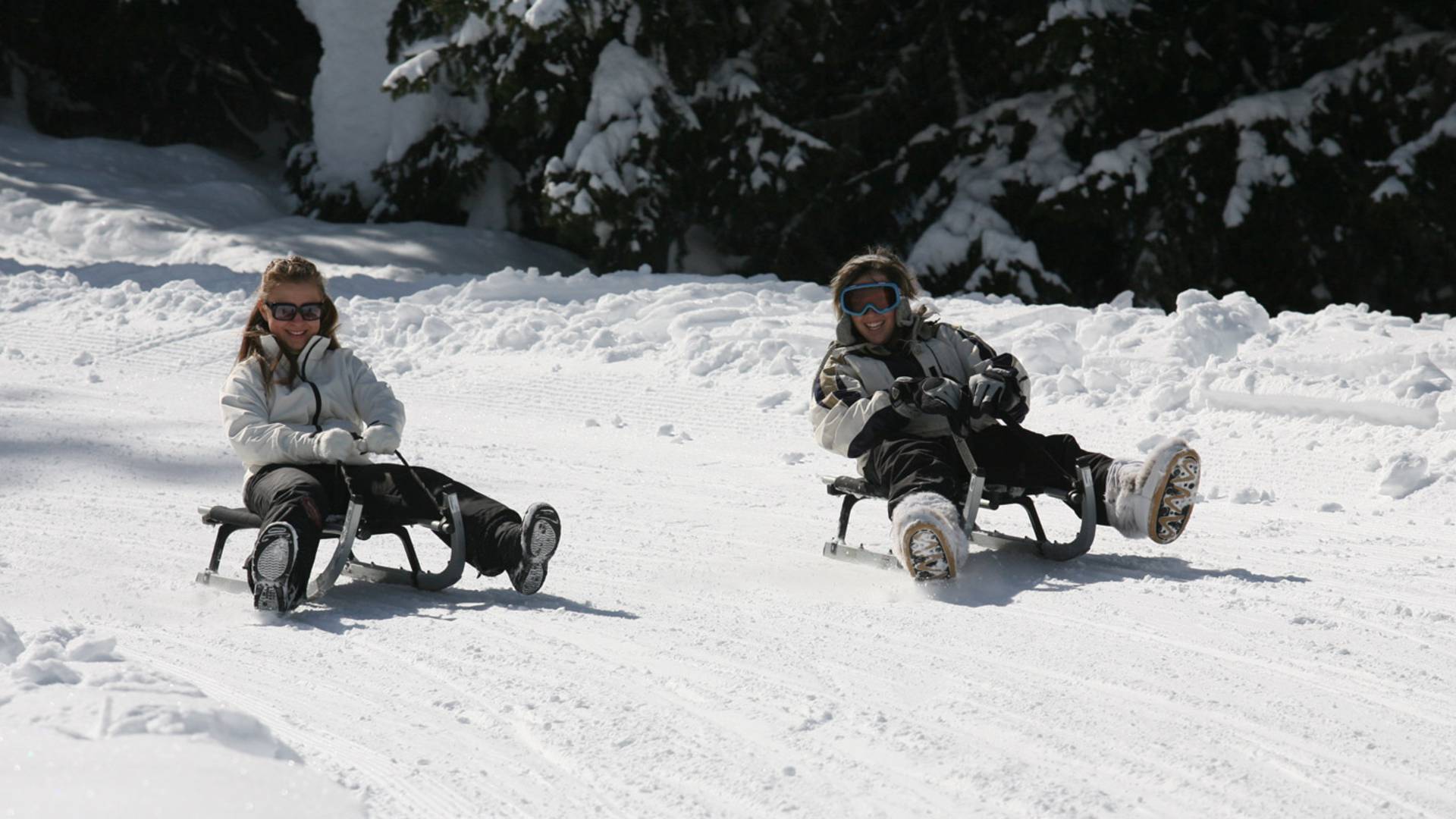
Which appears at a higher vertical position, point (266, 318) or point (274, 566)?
point (266, 318)

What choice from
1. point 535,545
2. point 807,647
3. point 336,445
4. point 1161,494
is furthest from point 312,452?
point 1161,494

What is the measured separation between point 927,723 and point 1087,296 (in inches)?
422

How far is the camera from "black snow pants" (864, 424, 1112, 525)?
4.50 metres

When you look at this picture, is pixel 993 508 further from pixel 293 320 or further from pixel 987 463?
pixel 293 320

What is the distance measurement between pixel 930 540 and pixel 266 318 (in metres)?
2.12

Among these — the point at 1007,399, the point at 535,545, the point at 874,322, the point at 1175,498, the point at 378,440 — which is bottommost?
the point at 535,545

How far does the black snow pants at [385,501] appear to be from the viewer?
422 centimetres

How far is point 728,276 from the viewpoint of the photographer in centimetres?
1209

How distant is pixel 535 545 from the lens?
4.23 meters

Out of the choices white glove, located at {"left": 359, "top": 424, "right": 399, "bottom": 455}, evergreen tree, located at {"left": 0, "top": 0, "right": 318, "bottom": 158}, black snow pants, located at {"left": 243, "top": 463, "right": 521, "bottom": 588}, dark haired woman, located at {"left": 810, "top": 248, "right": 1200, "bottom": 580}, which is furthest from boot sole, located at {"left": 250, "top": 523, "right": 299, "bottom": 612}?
evergreen tree, located at {"left": 0, "top": 0, "right": 318, "bottom": 158}

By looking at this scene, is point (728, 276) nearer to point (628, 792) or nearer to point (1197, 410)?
point (1197, 410)

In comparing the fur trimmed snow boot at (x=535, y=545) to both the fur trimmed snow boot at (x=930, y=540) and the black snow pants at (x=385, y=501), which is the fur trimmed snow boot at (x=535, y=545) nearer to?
the black snow pants at (x=385, y=501)

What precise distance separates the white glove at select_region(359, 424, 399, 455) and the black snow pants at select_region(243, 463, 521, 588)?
16 cm

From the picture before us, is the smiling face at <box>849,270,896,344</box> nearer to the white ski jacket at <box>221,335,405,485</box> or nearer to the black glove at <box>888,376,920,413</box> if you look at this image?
the black glove at <box>888,376,920,413</box>
